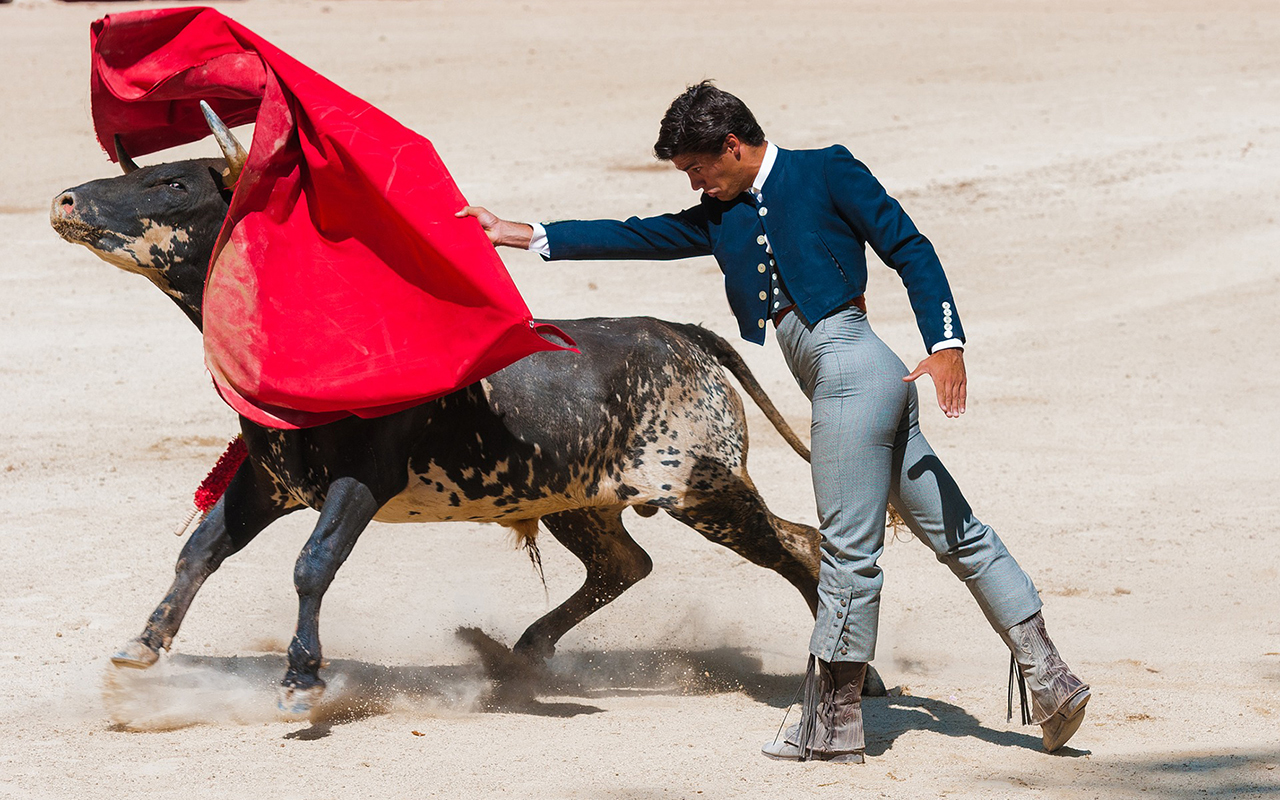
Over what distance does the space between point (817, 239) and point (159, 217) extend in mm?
2179

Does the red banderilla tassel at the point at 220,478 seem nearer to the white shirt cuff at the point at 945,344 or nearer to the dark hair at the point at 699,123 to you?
the dark hair at the point at 699,123

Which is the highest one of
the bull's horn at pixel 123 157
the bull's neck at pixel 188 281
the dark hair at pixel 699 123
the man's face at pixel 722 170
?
the dark hair at pixel 699 123

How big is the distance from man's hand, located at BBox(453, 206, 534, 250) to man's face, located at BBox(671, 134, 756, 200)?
59 centimetres

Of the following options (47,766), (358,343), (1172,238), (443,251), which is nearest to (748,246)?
(443,251)

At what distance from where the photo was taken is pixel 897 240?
473 cm

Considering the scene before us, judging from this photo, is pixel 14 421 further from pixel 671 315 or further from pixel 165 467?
pixel 671 315

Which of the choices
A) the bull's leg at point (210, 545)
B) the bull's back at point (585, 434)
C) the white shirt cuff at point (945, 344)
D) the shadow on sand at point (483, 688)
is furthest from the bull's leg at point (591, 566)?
the white shirt cuff at point (945, 344)

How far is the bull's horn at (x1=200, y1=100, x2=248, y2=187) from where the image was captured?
16.5 feet

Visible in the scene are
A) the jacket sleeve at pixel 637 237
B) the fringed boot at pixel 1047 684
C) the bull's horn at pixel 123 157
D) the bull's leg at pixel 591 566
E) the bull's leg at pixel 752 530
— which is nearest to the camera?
the fringed boot at pixel 1047 684

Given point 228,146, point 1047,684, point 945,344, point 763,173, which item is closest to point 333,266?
point 228,146

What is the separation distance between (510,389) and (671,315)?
602 centimetres

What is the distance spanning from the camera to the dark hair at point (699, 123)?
475 cm

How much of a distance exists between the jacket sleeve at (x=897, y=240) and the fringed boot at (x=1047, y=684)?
3.25ft

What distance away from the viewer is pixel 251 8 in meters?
24.9
